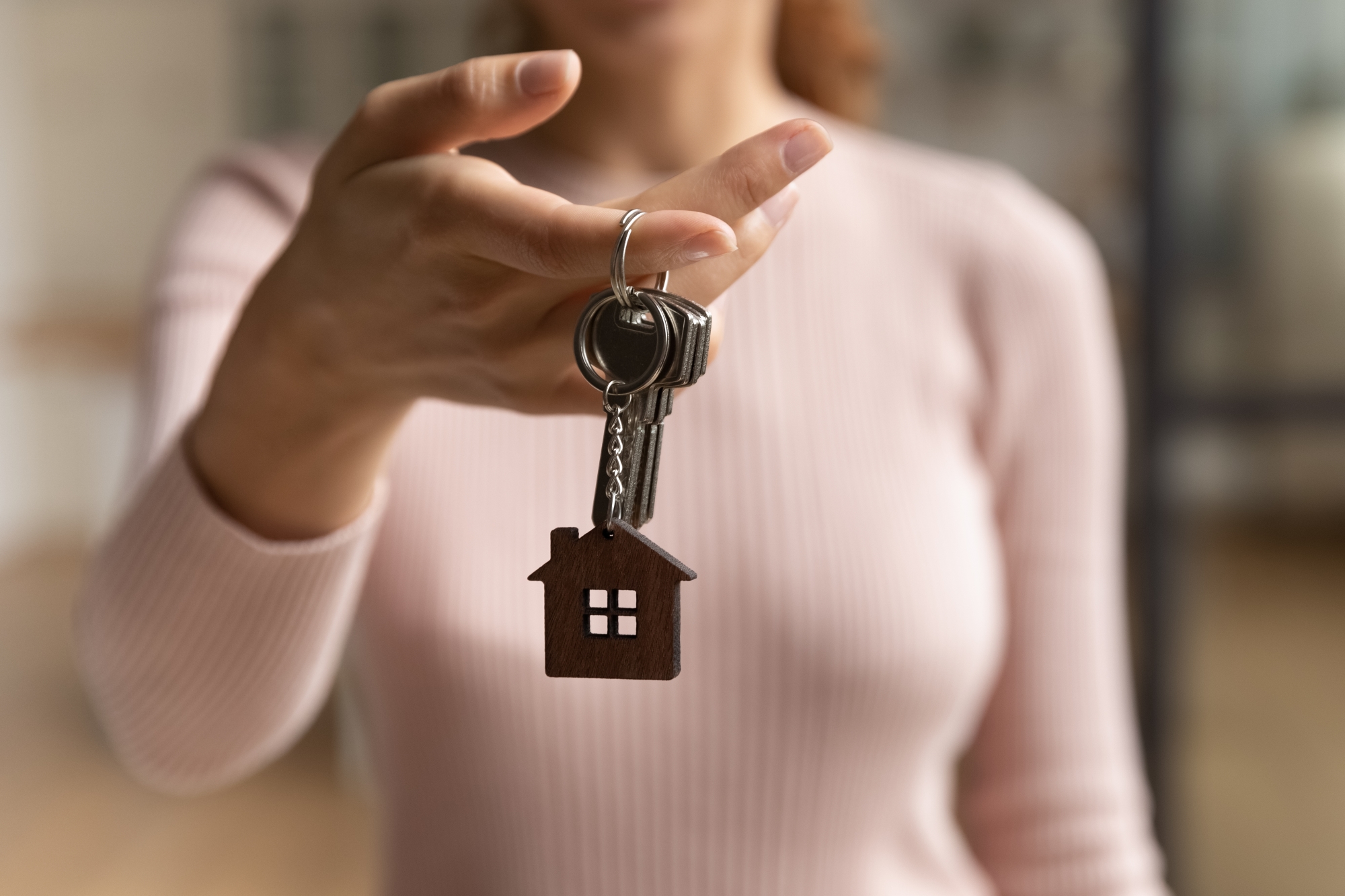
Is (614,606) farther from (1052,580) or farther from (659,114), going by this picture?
(1052,580)

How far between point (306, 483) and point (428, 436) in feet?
0.51

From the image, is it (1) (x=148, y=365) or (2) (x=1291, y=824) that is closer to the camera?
(1) (x=148, y=365)

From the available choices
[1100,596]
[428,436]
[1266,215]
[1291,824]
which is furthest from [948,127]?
[428,436]

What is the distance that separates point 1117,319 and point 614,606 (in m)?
1.31

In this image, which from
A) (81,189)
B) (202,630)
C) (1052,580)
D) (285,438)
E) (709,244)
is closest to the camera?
(709,244)

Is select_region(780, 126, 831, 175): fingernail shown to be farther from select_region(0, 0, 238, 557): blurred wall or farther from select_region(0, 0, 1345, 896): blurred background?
select_region(0, 0, 238, 557): blurred wall

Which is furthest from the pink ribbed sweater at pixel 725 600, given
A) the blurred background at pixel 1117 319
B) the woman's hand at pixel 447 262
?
the blurred background at pixel 1117 319

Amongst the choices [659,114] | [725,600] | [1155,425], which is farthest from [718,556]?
[1155,425]

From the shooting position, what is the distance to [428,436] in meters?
0.51

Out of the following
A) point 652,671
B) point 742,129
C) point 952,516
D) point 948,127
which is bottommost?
point 652,671

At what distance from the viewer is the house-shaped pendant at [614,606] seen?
0.24 meters

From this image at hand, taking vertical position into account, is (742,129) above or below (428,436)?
above

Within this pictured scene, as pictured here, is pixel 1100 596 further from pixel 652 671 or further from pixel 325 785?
pixel 325 785

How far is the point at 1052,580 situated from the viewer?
624 millimetres
